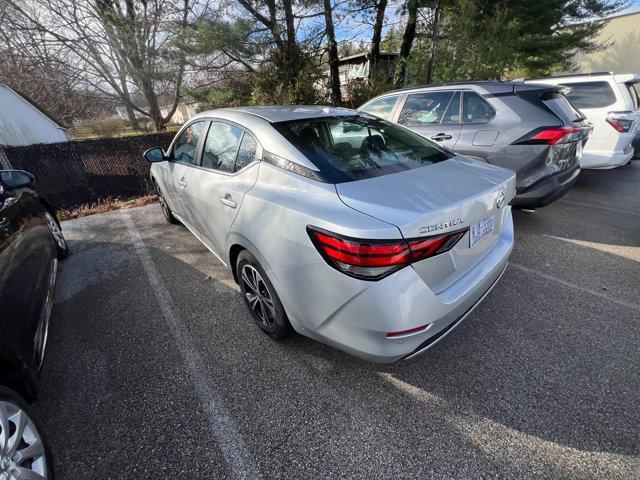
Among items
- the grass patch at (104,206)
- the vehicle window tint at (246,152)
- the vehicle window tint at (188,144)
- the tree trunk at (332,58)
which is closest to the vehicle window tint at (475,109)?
the vehicle window tint at (246,152)

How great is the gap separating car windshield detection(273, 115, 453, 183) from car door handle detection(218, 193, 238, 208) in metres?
0.61

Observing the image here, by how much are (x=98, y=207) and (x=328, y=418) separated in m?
6.40

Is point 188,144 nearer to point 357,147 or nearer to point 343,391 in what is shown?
point 357,147

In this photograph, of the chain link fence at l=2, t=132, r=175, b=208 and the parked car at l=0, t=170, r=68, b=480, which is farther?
the chain link fence at l=2, t=132, r=175, b=208

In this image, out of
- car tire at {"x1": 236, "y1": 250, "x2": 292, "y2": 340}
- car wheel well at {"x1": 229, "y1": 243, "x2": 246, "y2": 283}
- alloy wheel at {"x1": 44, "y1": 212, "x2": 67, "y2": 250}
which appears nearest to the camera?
car tire at {"x1": 236, "y1": 250, "x2": 292, "y2": 340}

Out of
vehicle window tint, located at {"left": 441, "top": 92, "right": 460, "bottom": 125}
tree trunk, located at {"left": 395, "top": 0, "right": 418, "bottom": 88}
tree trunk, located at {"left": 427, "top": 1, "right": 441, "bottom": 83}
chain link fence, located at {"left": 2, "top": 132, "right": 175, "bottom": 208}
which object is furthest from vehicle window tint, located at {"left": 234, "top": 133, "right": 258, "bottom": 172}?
tree trunk, located at {"left": 395, "top": 0, "right": 418, "bottom": 88}

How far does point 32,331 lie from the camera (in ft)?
6.31

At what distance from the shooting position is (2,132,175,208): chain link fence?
5887 mm

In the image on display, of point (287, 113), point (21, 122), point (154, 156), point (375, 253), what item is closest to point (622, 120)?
point (287, 113)

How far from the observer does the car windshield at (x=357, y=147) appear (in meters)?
1.99

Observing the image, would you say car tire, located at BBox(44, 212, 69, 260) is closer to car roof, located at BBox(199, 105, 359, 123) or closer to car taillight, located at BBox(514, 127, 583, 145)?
car roof, located at BBox(199, 105, 359, 123)

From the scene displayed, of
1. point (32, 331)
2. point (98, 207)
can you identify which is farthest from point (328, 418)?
point (98, 207)

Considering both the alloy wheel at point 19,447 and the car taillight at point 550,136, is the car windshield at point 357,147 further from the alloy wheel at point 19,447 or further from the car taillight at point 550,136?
the alloy wheel at point 19,447

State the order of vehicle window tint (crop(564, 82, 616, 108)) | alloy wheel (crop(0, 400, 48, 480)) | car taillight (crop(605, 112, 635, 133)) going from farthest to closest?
vehicle window tint (crop(564, 82, 616, 108))
car taillight (crop(605, 112, 635, 133))
alloy wheel (crop(0, 400, 48, 480))
